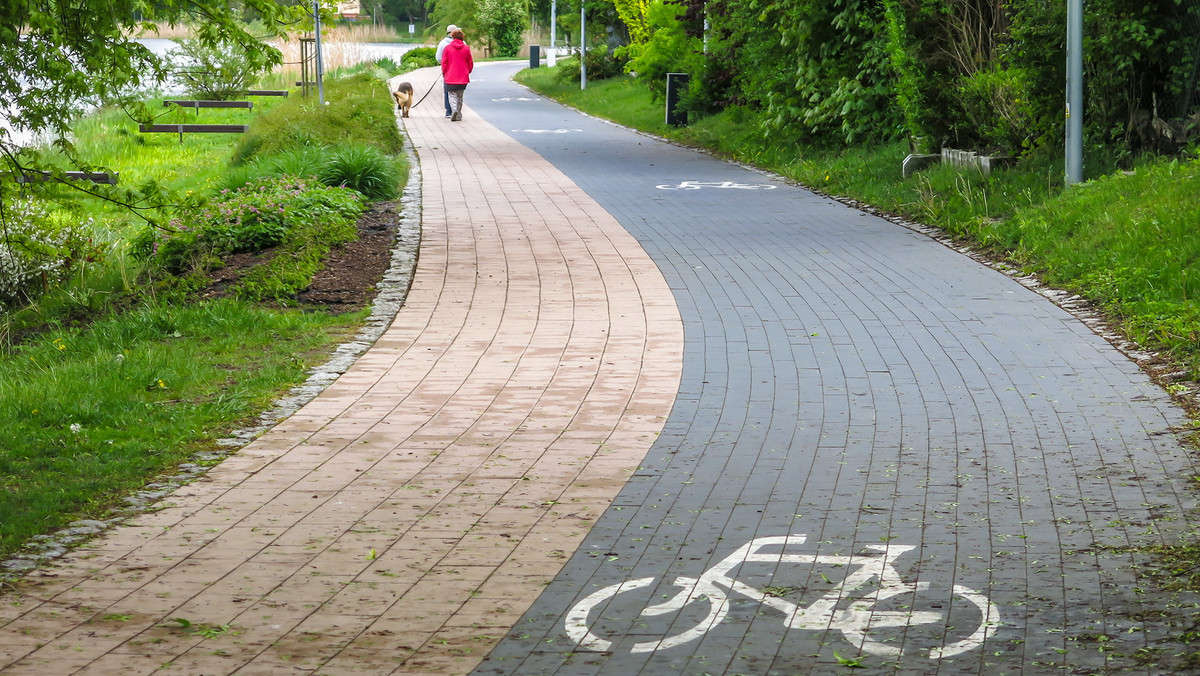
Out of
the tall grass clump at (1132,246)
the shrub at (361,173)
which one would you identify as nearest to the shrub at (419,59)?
the shrub at (361,173)

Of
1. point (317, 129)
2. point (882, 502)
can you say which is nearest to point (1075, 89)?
point (882, 502)

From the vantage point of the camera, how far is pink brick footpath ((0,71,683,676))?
170 inches

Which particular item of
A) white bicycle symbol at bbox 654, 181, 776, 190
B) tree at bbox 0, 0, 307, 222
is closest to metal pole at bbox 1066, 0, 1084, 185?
white bicycle symbol at bbox 654, 181, 776, 190

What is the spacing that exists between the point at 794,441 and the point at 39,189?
455 cm

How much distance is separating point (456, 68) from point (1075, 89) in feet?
59.5

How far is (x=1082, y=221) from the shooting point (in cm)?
1118

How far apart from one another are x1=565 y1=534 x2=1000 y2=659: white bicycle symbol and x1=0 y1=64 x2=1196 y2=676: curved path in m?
0.01

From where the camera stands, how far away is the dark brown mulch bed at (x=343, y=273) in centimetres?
1034

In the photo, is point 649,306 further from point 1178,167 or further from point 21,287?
point 21,287

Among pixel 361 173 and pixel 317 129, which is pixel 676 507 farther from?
pixel 317 129

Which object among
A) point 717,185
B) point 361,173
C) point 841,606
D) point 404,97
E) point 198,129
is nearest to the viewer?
point 841,606

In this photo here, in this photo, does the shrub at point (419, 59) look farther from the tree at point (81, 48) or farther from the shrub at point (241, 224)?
the tree at point (81, 48)

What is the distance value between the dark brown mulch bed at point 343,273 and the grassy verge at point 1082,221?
18.2 ft

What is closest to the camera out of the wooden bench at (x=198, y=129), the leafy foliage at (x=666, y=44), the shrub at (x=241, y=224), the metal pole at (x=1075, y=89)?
the shrub at (x=241, y=224)
